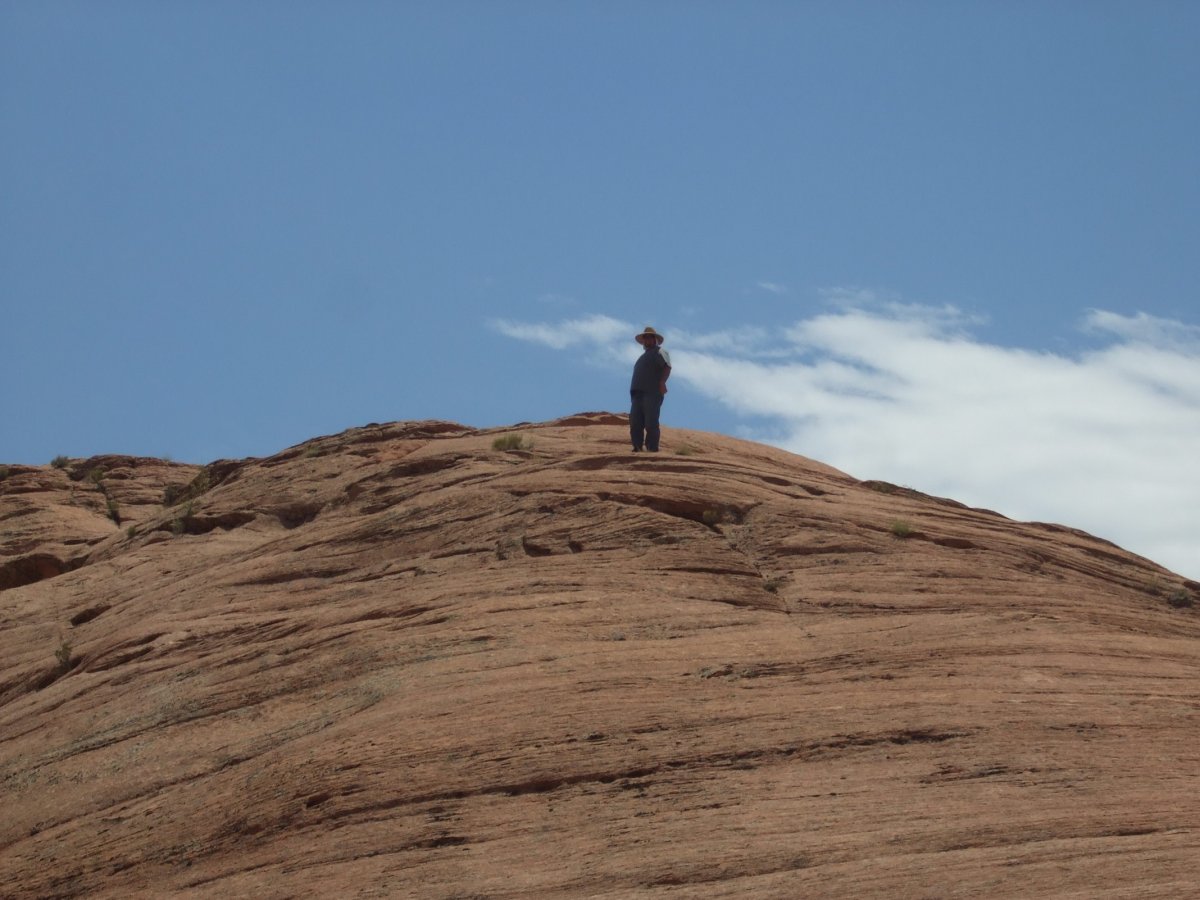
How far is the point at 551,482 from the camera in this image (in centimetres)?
1830

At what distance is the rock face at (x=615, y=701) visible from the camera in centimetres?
1114

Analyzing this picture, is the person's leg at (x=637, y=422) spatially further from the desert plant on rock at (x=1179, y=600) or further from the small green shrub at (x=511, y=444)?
the desert plant on rock at (x=1179, y=600)

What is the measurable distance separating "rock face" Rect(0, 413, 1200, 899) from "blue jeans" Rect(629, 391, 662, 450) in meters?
1.07

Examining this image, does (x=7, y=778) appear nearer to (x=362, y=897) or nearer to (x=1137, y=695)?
(x=362, y=897)

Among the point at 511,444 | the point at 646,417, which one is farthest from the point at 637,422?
the point at 511,444

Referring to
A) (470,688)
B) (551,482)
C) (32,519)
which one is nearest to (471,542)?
(551,482)

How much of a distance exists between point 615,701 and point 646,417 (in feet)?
25.7

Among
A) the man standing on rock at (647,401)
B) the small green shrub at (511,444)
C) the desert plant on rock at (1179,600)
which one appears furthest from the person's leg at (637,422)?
the desert plant on rock at (1179,600)

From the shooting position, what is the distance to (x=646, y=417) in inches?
801

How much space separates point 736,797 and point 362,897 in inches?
118

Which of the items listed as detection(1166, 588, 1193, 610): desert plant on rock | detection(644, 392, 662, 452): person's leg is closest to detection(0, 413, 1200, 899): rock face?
detection(1166, 588, 1193, 610): desert plant on rock

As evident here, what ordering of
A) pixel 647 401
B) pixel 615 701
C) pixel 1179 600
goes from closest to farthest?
pixel 615 701, pixel 1179 600, pixel 647 401

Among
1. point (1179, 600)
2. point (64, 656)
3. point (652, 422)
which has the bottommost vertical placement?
point (64, 656)

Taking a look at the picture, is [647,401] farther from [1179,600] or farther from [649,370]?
[1179,600]
